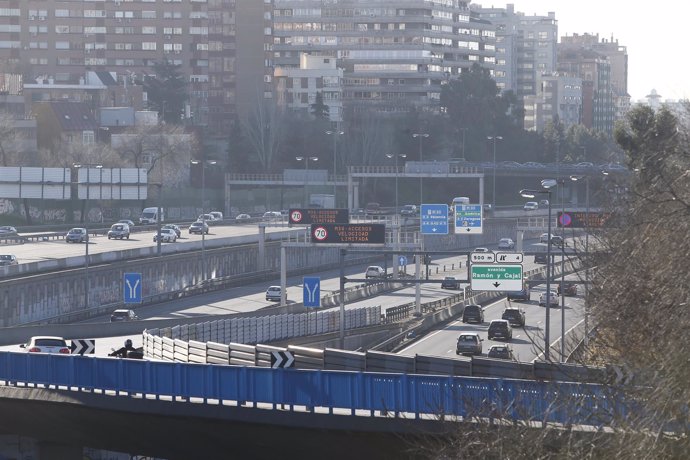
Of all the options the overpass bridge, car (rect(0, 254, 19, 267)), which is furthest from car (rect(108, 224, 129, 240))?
the overpass bridge

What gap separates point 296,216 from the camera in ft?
243

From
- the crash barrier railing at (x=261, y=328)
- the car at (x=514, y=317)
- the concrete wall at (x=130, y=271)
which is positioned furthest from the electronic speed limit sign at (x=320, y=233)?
Result: the concrete wall at (x=130, y=271)

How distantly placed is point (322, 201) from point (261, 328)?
7050 centimetres

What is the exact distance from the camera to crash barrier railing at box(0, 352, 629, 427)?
2775cm

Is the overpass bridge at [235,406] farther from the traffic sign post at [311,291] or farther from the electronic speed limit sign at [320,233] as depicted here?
the electronic speed limit sign at [320,233]

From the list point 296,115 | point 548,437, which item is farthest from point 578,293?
point 296,115

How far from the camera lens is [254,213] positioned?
467 ft

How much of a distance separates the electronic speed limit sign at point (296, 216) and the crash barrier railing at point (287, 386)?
125ft

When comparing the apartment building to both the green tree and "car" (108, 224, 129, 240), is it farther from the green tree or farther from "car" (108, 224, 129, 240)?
"car" (108, 224, 129, 240)

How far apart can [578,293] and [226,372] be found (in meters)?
55.9

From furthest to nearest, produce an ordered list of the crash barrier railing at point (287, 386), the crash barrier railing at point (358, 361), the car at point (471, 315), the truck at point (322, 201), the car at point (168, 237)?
1. the truck at point (322, 201)
2. the car at point (168, 237)
3. the car at point (471, 315)
4. the crash barrier railing at point (358, 361)
5. the crash barrier railing at point (287, 386)

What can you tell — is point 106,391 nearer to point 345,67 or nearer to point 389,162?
point 389,162

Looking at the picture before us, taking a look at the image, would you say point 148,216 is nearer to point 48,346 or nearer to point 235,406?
point 48,346

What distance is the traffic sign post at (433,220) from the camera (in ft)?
267
